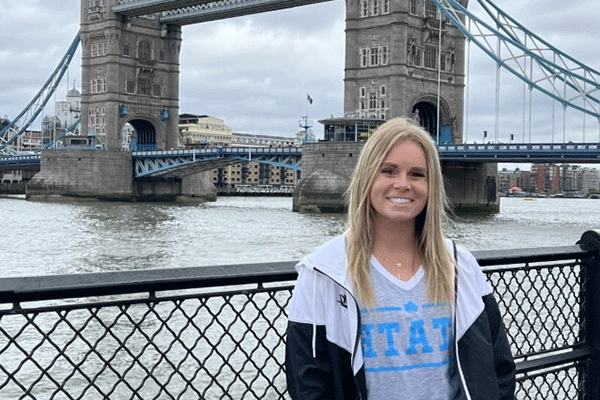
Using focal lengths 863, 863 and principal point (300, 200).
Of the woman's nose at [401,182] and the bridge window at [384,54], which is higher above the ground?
the bridge window at [384,54]

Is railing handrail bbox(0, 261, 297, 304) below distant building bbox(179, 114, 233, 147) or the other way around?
below

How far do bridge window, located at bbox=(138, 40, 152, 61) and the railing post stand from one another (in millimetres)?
51155

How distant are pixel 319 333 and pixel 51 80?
62.2 m

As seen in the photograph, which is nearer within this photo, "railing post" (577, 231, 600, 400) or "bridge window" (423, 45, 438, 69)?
"railing post" (577, 231, 600, 400)

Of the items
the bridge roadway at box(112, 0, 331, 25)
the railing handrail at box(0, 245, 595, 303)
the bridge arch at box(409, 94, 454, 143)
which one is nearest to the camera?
the railing handrail at box(0, 245, 595, 303)

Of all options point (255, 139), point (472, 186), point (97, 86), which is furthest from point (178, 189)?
point (255, 139)

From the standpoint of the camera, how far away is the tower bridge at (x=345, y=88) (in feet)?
122

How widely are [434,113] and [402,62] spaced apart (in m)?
4.54

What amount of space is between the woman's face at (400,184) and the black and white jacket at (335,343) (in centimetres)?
15

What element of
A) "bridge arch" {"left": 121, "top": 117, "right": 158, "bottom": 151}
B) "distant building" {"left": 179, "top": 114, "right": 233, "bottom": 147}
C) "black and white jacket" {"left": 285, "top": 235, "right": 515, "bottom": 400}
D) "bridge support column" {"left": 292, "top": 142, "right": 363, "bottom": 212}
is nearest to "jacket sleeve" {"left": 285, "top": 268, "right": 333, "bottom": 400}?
"black and white jacket" {"left": 285, "top": 235, "right": 515, "bottom": 400}

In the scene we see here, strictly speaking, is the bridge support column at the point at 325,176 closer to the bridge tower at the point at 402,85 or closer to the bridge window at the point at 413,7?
the bridge tower at the point at 402,85

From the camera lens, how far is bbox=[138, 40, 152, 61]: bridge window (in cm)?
5269

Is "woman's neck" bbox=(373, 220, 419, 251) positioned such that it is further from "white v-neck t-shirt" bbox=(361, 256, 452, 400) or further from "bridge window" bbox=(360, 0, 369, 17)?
"bridge window" bbox=(360, 0, 369, 17)

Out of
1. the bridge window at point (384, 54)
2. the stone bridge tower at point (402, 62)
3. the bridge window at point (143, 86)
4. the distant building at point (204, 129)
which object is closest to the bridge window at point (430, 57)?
the stone bridge tower at point (402, 62)
